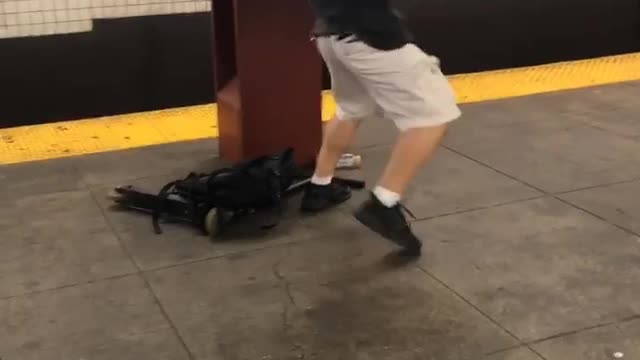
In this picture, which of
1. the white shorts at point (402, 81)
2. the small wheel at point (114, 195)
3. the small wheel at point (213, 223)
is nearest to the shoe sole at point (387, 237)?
the white shorts at point (402, 81)

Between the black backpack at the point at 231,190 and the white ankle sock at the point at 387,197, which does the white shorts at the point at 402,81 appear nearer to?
the white ankle sock at the point at 387,197

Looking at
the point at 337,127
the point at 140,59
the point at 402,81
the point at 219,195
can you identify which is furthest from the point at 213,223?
the point at 140,59

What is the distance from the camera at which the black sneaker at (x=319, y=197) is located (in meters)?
3.68

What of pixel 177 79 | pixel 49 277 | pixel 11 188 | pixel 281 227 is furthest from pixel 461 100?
pixel 49 277

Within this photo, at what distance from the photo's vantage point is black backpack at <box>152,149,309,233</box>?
3473 mm

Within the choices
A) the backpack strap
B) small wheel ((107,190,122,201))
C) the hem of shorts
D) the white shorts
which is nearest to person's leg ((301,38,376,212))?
the white shorts

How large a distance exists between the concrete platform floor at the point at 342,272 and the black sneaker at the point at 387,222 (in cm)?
9

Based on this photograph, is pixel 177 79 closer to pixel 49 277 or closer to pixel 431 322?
pixel 49 277

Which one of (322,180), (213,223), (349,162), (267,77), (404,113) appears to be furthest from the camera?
(349,162)

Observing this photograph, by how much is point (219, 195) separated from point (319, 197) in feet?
1.44

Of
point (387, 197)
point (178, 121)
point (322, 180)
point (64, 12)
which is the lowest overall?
point (178, 121)

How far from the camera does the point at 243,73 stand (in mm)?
3943

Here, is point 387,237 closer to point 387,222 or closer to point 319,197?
point 387,222

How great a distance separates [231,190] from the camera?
3.48 m
